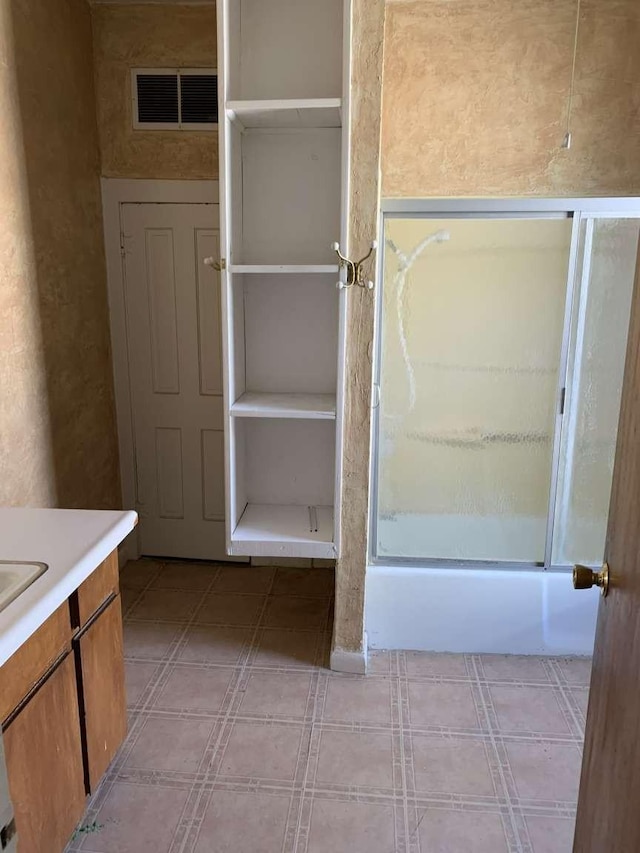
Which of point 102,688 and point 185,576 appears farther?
point 185,576

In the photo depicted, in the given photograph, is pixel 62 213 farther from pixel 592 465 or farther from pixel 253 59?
pixel 592 465

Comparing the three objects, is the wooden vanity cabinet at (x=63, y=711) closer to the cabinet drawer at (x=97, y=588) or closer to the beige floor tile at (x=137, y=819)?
the cabinet drawer at (x=97, y=588)

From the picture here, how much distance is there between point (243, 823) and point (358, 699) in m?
0.65

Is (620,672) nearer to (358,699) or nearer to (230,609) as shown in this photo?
(358,699)

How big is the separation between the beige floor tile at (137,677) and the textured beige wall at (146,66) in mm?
2207

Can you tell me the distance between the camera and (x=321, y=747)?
2.05 metres

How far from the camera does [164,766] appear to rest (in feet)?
6.44

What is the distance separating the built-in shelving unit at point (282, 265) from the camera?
A: 203 cm

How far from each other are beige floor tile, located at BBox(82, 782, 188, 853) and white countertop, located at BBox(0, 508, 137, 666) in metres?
0.81

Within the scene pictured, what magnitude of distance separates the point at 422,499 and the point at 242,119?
164 cm

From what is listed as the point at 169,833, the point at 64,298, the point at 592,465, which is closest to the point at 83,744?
the point at 169,833

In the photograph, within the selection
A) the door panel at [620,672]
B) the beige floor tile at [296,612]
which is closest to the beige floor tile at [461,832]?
the door panel at [620,672]

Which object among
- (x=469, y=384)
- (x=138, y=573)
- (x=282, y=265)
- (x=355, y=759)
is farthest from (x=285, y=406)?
(x=138, y=573)

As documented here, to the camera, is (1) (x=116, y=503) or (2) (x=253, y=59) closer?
(2) (x=253, y=59)
